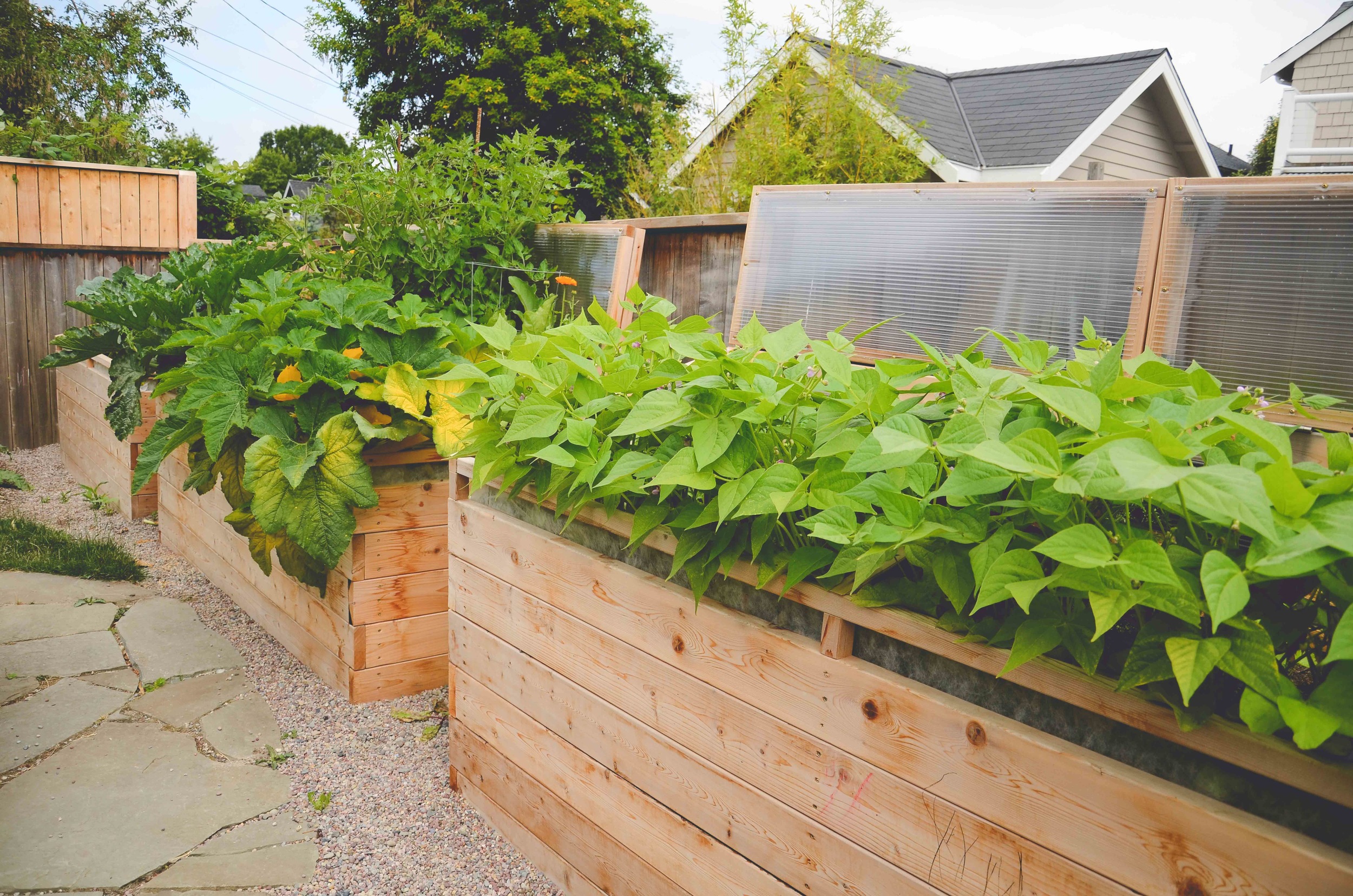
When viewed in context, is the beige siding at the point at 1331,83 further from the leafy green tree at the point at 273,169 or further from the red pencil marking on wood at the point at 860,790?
the leafy green tree at the point at 273,169

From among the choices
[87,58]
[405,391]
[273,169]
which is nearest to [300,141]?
[273,169]

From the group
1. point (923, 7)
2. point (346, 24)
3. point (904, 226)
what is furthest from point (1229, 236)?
point (346, 24)

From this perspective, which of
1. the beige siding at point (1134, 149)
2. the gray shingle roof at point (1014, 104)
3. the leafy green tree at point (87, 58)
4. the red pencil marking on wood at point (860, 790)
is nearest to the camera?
the red pencil marking on wood at point (860, 790)

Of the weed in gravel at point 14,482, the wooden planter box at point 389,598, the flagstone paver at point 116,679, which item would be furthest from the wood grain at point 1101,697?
the weed in gravel at point 14,482

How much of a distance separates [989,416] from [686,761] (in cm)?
85

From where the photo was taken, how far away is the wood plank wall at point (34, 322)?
620 cm

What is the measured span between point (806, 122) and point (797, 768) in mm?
6564

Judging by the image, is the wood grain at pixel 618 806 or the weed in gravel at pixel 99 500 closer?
the wood grain at pixel 618 806

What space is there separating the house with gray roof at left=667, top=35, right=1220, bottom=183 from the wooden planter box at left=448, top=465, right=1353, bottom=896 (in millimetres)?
6739

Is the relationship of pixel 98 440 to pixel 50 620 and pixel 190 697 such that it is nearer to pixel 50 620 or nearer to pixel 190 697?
Answer: pixel 50 620

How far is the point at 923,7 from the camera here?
22.4 ft

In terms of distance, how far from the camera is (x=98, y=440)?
511 centimetres

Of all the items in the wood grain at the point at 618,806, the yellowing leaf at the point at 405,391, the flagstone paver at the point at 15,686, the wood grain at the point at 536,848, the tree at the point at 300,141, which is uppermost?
the tree at the point at 300,141

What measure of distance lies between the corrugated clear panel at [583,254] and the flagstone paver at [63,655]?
7.46 ft
